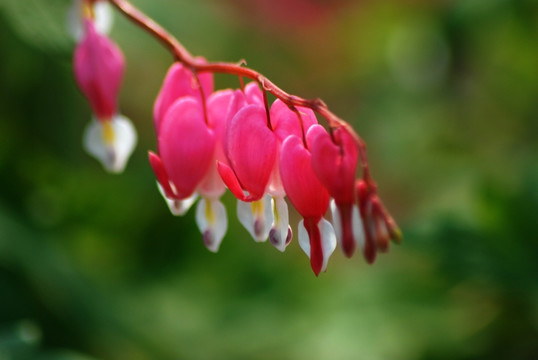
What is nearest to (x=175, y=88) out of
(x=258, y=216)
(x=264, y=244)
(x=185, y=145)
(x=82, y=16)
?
(x=185, y=145)

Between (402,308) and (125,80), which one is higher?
(125,80)

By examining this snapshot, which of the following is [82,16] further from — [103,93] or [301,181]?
[301,181]

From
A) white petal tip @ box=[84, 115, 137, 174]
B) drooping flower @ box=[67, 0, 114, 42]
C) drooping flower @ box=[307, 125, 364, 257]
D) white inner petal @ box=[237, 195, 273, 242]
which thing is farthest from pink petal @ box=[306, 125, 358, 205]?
drooping flower @ box=[67, 0, 114, 42]

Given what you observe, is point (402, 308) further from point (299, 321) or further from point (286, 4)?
point (286, 4)

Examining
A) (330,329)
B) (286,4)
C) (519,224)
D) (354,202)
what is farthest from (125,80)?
(354,202)

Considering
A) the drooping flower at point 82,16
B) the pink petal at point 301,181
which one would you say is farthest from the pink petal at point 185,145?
the drooping flower at point 82,16
